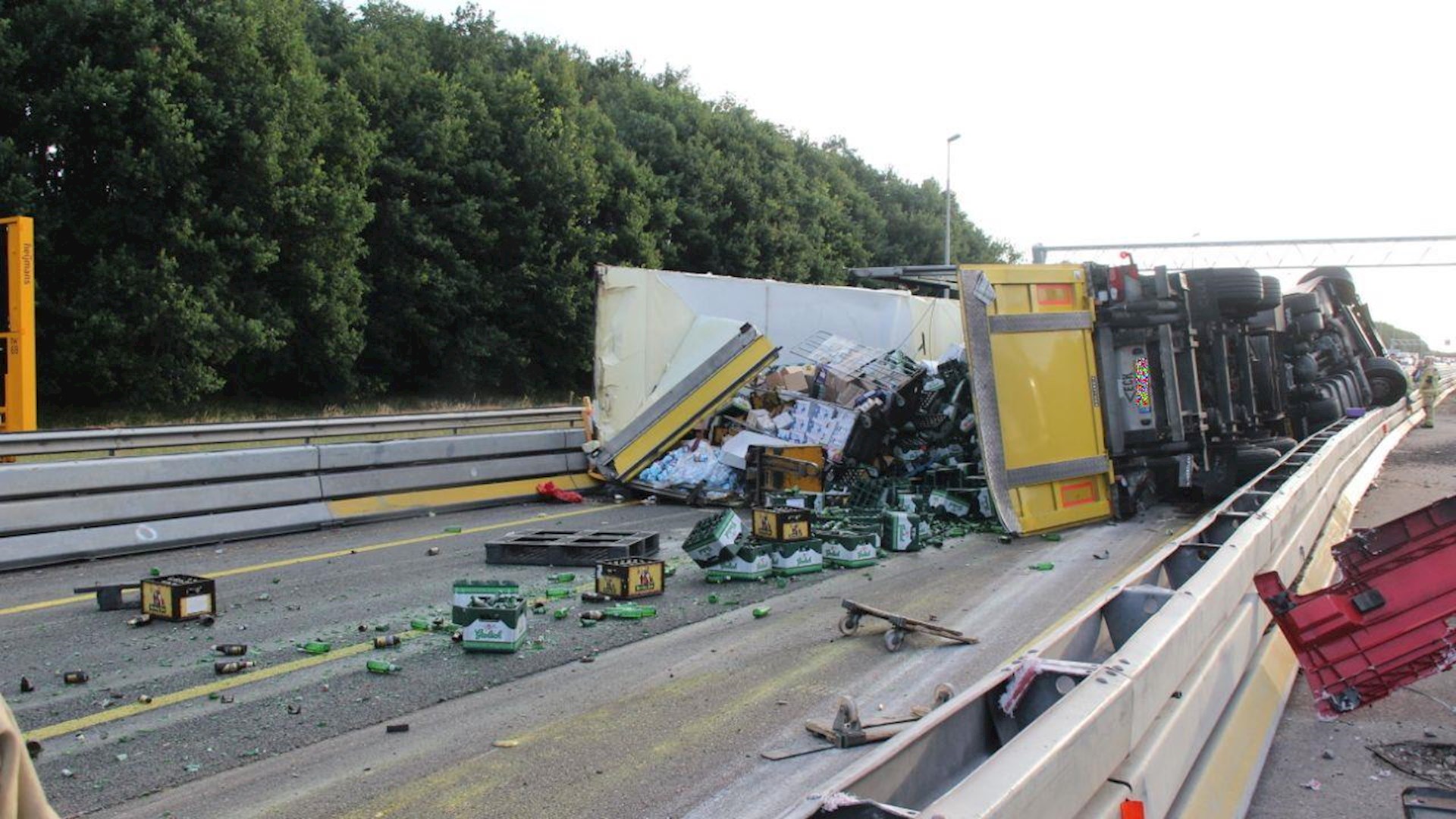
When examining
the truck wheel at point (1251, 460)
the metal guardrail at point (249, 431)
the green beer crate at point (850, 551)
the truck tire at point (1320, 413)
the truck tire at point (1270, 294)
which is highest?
the truck tire at point (1270, 294)

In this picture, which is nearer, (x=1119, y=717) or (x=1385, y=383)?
(x=1119, y=717)

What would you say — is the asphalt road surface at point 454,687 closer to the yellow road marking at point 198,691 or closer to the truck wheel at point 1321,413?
the yellow road marking at point 198,691

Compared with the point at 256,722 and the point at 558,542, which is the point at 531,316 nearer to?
the point at 558,542

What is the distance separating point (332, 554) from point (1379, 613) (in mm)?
Answer: 7634

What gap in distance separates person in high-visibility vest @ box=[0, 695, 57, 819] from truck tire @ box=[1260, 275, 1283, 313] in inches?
478

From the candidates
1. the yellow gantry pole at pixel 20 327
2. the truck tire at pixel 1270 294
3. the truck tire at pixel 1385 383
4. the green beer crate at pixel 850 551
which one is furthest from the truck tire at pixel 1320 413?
the yellow gantry pole at pixel 20 327

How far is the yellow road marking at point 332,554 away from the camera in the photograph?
6.87 meters

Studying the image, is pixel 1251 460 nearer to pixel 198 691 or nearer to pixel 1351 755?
pixel 1351 755

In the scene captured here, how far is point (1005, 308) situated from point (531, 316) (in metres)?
25.5

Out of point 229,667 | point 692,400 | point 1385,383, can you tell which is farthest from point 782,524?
point 1385,383

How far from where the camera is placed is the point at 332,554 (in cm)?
879

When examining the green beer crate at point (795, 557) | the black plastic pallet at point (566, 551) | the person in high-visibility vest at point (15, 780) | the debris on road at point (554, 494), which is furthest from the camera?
the debris on road at point (554, 494)

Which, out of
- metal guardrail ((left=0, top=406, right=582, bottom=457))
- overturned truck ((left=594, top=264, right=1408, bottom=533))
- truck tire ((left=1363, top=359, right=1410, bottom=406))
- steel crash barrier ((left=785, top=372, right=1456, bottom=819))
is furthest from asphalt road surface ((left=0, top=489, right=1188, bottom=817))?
truck tire ((left=1363, top=359, right=1410, bottom=406))

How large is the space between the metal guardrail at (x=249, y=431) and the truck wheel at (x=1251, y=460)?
9.66m
